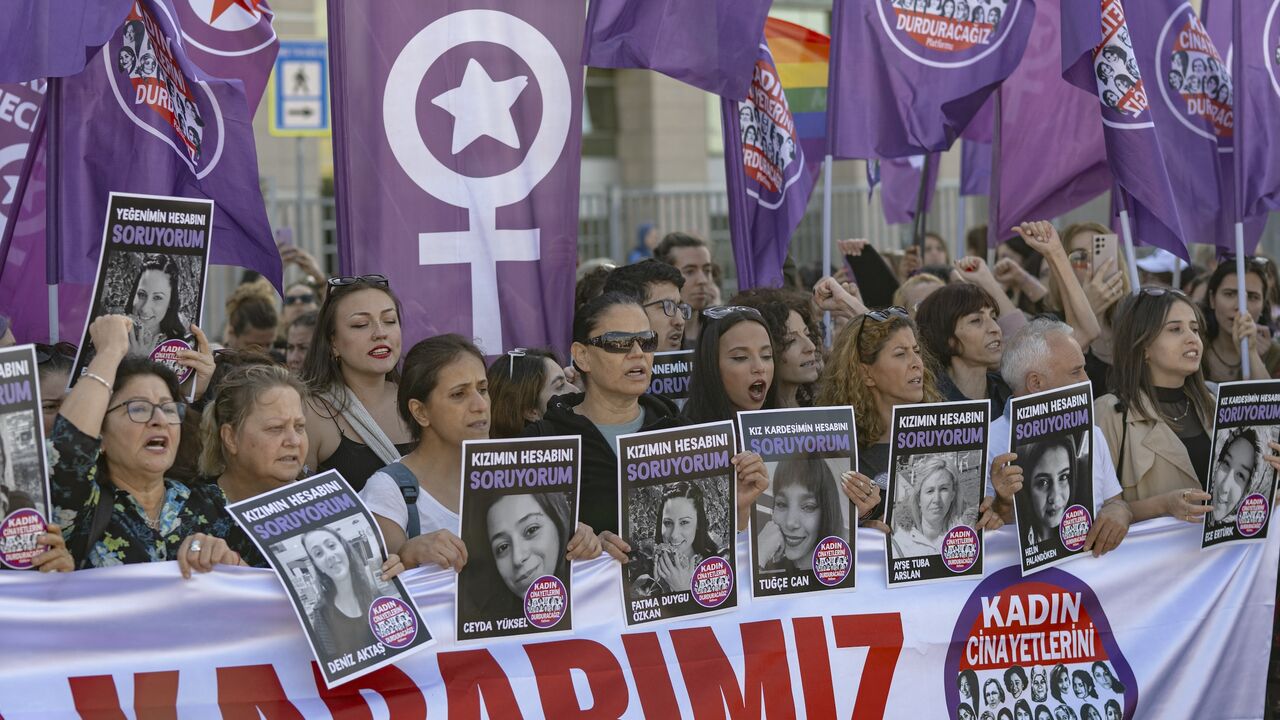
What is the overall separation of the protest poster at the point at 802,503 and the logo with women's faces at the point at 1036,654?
0.48 metres

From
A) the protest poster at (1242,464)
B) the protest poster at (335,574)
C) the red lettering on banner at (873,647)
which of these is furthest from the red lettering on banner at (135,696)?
the protest poster at (1242,464)

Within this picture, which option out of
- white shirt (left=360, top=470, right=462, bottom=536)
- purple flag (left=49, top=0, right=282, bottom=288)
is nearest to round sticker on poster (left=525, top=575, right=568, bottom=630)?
white shirt (left=360, top=470, right=462, bottom=536)

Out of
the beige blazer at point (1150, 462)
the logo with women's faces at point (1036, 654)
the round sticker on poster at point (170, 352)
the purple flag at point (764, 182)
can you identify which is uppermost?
the purple flag at point (764, 182)

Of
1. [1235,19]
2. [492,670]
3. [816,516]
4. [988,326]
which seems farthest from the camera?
[1235,19]

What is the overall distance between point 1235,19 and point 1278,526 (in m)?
2.33

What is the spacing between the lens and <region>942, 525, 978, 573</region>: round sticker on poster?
4.64 meters

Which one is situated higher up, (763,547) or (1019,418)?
(1019,418)

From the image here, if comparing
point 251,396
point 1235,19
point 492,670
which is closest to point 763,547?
point 492,670

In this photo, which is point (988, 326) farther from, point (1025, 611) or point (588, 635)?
point (588, 635)

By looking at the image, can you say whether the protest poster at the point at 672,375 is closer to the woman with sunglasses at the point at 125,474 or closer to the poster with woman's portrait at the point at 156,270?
the poster with woman's portrait at the point at 156,270

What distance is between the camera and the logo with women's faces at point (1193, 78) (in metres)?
6.67

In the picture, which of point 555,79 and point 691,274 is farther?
point 691,274

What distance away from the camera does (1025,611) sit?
4.73 metres

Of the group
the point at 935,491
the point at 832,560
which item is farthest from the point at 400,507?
the point at 935,491
